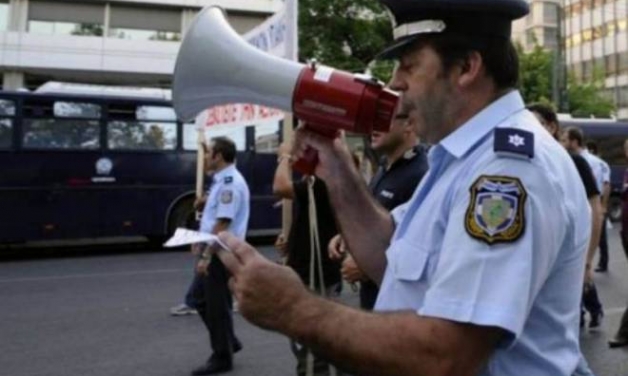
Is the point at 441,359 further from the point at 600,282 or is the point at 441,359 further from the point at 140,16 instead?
the point at 140,16

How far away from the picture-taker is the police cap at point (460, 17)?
1.41 metres

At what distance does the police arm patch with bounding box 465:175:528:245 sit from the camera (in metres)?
1.19

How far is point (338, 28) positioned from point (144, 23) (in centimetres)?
1017

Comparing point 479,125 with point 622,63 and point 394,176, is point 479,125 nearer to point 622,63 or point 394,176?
point 394,176

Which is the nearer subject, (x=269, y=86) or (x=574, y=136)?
(x=269, y=86)

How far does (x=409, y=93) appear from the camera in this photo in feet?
4.94

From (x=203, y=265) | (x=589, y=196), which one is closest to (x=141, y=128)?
(x=203, y=265)

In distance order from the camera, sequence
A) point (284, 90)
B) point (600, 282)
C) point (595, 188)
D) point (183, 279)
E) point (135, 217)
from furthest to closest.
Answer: point (135, 217) → point (183, 279) → point (600, 282) → point (595, 188) → point (284, 90)

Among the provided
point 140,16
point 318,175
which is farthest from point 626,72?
point 318,175

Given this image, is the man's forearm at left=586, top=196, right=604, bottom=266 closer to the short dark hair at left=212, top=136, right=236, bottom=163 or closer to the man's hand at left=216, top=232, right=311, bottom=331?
the short dark hair at left=212, top=136, right=236, bottom=163

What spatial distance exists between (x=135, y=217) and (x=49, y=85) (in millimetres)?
2959

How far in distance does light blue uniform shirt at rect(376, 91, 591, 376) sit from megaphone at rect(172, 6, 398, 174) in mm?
333

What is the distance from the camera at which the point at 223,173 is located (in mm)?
6191

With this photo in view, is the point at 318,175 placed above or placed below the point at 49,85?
below
